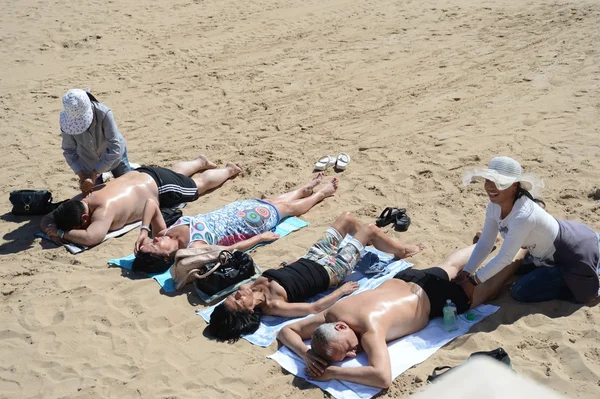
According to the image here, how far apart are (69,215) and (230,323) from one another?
265 centimetres

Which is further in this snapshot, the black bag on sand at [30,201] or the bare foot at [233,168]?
the bare foot at [233,168]

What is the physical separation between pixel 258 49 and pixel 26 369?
26.9 feet

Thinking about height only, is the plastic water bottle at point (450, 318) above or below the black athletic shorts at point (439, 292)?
below

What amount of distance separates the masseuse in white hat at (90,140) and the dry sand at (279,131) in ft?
2.63

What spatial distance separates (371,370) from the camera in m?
4.84

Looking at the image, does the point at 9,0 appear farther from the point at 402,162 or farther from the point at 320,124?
the point at 402,162

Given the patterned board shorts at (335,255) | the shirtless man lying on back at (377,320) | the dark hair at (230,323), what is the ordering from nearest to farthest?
the shirtless man lying on back at (377,320) → the dark hair at (230,323) → the patterned board shorts at (335,255)

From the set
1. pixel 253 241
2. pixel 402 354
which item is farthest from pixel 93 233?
pixel 402 354

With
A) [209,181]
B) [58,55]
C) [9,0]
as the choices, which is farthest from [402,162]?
[9,0]

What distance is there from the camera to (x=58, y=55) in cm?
1266

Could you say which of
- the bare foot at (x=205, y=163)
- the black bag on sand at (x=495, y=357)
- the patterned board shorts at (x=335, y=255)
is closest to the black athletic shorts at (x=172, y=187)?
the bare foot at (x=205, y=163)

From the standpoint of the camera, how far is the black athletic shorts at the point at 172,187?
7801 millimetres

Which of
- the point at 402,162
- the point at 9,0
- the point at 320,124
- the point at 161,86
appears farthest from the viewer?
the point at 9,0

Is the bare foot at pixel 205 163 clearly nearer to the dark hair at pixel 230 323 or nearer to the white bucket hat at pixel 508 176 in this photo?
the dark hair at pixel 230 323
